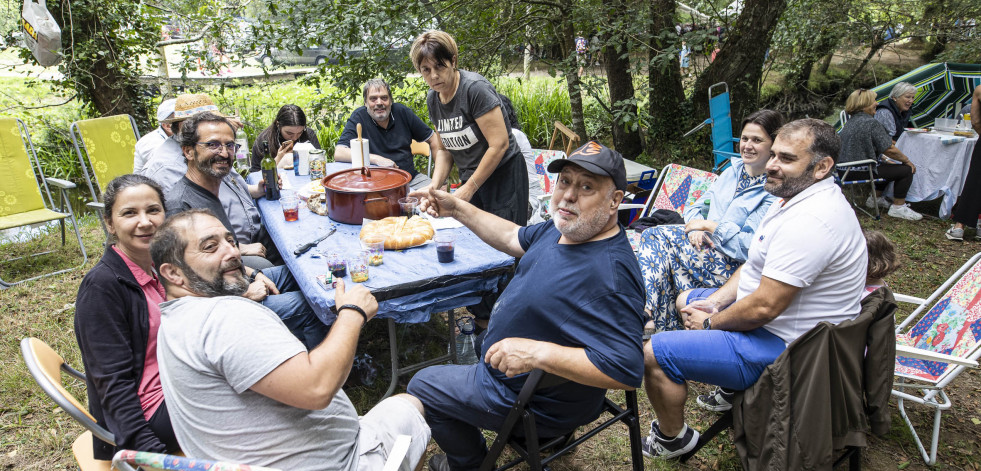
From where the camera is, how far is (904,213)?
621 centimetres

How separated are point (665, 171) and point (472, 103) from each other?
1759 millimetres

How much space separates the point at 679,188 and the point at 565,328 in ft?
8.89

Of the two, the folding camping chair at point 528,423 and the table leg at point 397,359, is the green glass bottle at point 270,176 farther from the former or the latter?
the folding camping chair at point 528,423

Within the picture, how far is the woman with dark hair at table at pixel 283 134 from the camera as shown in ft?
16.1

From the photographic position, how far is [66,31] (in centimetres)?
620

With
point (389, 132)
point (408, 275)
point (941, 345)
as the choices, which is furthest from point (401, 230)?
point (941, 345)

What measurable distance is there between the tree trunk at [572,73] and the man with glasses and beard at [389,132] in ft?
6.95

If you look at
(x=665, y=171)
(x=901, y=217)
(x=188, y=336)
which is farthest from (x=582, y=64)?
(x=188, y=336)

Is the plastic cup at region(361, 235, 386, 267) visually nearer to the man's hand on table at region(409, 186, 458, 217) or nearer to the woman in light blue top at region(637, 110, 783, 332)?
the man's hand on table at region(409, 186, 458, 217)

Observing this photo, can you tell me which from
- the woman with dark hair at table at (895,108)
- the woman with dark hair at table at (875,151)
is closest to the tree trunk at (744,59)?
the woman with dark hair at table at (875,151)

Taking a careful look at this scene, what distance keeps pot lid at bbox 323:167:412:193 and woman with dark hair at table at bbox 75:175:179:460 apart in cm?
133

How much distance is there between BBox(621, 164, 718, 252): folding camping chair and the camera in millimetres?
4223

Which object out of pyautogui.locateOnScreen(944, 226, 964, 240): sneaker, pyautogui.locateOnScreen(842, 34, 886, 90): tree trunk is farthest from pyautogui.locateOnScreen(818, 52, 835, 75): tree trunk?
pyautogui.locateOnScreen(944, 226, 964, 240): sneaker

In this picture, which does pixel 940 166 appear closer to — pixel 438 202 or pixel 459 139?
pixel 459 139
